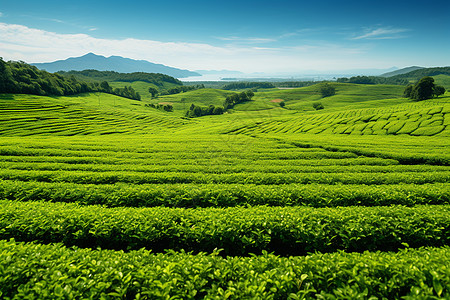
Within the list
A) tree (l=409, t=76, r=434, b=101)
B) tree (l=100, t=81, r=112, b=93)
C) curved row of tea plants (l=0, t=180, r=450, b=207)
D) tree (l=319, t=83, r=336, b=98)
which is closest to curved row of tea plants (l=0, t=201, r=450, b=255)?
curved row of tea plants (l=0, t=180, r=450, b=207)

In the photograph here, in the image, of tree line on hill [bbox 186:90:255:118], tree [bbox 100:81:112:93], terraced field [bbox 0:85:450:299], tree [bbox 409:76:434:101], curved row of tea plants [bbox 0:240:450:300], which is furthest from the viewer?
tree [bbox 100:81:112:93]

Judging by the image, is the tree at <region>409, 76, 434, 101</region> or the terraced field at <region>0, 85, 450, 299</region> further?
the tree at <region>409, 76, 434, 101</region>

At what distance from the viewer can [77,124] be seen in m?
57.3

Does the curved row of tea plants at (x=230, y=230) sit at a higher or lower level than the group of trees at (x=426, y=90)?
lower

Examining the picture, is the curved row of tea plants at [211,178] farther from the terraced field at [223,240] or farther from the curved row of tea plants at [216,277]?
the curved row of tea plants at [216,277]

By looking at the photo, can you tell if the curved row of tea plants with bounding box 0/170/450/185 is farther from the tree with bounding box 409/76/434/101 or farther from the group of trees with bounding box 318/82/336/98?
the group of trees with bounding box 318/82/336/98


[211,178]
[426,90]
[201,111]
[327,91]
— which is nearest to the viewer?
[211,178]

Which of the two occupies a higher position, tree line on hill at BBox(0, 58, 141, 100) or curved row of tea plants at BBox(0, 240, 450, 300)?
tree line on hill at BBox(0, 58, 141, 100)

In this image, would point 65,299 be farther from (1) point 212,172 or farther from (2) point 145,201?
(1) point 212,172

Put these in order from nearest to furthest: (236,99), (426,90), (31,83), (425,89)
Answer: (426,90)
(425,89)
(31,83)
(236,99)

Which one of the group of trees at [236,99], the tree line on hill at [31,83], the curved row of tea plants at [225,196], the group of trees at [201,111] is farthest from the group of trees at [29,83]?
the curved row of tea plants at [225,196]

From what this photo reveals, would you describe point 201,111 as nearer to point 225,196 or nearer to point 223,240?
point 225,196

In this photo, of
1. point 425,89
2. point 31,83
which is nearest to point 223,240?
point 425,89

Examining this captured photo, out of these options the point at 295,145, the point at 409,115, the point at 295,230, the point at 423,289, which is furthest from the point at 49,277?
the point at 409,115
